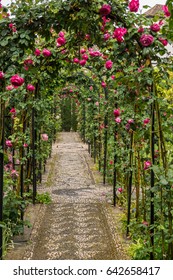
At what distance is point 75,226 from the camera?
4.85 m

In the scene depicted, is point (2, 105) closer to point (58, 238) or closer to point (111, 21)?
point (111, 21)

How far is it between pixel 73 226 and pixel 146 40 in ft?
9.15

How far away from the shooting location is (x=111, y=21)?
3.07 m

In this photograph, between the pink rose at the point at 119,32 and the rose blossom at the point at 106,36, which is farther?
the rose blossom at the point at 106,36

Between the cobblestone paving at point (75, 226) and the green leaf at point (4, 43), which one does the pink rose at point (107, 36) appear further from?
the cobblestone paving at point (75, 226)

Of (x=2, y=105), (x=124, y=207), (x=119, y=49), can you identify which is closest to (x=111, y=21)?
(x=119, y=49)

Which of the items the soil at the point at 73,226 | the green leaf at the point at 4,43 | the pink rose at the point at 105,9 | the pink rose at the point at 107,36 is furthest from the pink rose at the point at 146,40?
the soil at the point at 73,226

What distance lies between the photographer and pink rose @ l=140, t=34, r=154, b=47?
2.81 meters

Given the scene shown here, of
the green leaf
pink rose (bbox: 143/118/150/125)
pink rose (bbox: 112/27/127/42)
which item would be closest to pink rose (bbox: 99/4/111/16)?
pink rose (bbox: 112/27/127/42)

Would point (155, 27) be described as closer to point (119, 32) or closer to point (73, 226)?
point (119, 32)

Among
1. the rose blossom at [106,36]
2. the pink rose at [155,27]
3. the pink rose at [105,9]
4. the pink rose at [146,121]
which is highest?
the pink rose at [105,9]

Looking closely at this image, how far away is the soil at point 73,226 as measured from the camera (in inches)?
154

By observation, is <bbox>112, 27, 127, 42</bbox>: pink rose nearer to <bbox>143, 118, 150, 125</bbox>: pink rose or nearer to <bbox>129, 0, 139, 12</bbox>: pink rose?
<bbox>129, 0, 139, 12</bbox>: pink rose

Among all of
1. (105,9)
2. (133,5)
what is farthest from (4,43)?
(133,5)
